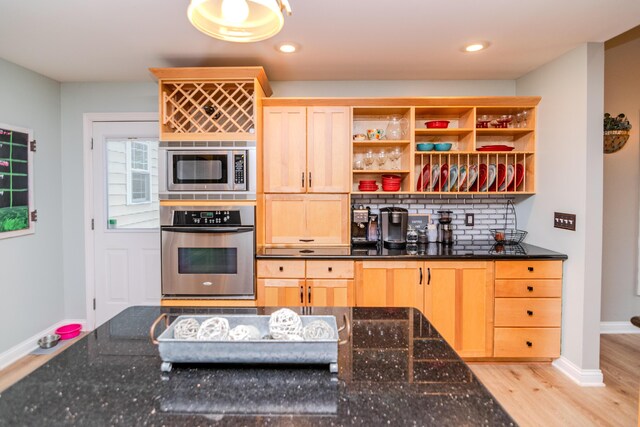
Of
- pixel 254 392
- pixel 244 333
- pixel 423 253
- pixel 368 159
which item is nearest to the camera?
pixel 254 392

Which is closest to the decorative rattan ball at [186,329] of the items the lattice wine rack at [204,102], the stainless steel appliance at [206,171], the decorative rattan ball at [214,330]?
the decorative rattan ball at [214,330]

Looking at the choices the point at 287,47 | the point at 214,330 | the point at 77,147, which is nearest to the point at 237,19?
the point at 214,330

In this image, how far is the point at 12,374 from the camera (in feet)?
9.09

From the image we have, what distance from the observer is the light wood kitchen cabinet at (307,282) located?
2.84 meters

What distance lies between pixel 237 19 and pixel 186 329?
0.98m

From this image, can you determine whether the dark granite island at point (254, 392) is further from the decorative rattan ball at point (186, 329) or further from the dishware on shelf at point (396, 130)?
the dishware on shelf at point (396, 130)

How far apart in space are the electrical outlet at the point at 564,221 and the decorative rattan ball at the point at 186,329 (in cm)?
276

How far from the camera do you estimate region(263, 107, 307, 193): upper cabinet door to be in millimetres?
3143

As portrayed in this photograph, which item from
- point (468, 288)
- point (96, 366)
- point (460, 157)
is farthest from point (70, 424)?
point (460, 157)

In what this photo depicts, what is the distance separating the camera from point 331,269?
2.84 m

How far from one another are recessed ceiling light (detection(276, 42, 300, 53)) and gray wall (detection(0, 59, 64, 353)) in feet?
7.29

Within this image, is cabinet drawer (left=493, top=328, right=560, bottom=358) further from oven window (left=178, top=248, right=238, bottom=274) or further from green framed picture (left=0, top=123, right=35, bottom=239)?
green framed picture (left=0, top=123, right=35, bottom=239)

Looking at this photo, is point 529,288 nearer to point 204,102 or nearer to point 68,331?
point 204,102

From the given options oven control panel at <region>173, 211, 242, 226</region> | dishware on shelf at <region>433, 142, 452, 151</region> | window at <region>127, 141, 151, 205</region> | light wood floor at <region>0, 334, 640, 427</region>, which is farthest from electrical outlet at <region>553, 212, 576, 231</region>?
window at <region>127, 141, 151, 205</region>
